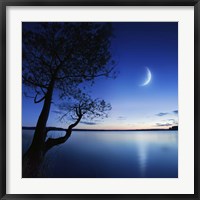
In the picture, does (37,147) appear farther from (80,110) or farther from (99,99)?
(99,99)

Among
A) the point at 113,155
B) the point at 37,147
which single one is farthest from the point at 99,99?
the point at 37,147

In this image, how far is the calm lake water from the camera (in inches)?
76.1

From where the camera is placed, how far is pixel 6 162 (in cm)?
181

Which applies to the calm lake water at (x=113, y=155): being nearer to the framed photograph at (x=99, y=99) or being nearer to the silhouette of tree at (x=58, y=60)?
the framed photograph at (x=99, y=99)

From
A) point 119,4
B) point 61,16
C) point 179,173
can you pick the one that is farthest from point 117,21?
point 179,173

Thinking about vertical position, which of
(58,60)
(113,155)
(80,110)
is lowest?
(113,155)

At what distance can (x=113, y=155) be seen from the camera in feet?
6.59

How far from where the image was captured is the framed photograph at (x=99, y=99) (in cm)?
183

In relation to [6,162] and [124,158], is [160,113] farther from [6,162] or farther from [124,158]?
[6,162]

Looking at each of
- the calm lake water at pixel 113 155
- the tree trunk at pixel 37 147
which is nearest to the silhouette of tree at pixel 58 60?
the tree trunk at pixel 37 147

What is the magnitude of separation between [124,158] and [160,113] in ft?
1.55

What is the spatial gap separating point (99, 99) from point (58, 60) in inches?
18.9

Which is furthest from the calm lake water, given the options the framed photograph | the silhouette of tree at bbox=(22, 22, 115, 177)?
the silhouette of tree at bbox=(22, 22, 115, 177)

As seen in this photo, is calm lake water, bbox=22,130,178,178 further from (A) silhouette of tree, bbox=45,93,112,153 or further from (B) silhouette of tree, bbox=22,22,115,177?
(B) silhouette of tree, bbox=22,22,115,177
